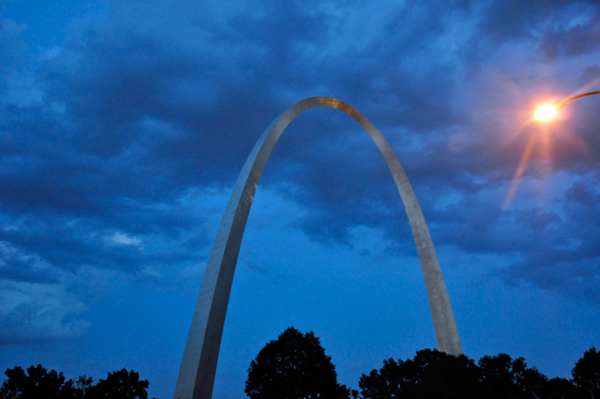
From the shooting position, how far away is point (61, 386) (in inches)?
1415

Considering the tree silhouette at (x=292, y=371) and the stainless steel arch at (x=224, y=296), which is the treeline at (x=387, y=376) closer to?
the tree silhouette at (x=292, y=371)

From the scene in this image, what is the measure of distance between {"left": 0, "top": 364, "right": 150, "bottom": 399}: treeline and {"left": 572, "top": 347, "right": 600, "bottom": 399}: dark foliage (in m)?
43.9

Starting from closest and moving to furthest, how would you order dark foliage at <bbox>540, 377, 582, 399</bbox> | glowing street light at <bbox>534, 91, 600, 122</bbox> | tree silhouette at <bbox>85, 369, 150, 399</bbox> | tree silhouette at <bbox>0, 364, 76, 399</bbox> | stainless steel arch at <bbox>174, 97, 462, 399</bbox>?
glowing street light at <bbox>534, 91, 600, 122</bbox> < stainless steel arch at <bbox>174, 97, 462, 399</bbox> < tree silhouette at <bbox>0, 364, 76, 399</bbox> < tree silhouette at <bbox>85, 369, 150, 399</bbox> < dark foliage at <bbox>540, 377, 582, 399</bbox>

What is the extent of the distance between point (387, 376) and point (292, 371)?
1287cm

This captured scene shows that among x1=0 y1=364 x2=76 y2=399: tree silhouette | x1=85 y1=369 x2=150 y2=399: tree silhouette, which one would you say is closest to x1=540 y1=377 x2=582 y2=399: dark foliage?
x1=85 y1=369 x2=150 y2=399: tree silhouette

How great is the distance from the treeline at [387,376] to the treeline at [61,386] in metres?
11.1

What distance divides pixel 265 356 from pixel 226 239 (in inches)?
1062

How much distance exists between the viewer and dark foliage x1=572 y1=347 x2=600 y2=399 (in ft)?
144

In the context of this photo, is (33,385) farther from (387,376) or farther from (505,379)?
(505,379)

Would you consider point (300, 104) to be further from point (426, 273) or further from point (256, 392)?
point (256, 392)

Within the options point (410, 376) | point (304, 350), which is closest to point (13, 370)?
point (304, 350)

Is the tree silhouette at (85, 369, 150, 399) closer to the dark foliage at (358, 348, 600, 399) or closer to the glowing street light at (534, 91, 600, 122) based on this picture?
the dark foliage at (358, 348, 600, 399)

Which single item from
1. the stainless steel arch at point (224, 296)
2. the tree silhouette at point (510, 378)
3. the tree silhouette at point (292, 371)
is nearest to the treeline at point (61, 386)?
the tree silhouette at point (292, 371)

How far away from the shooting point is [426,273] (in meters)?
33.1
